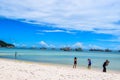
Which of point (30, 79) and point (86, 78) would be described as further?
point (86, 78)

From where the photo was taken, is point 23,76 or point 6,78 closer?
point 6,78

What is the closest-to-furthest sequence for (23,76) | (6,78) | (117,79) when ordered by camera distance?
(6,78), (23,76), (117,79)

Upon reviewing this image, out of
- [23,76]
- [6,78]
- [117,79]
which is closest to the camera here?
[6,78]

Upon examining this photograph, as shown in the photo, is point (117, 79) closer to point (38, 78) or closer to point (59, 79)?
point (59, 79)

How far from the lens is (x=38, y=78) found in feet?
53.7

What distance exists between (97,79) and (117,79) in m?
1.68

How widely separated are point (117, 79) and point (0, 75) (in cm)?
866

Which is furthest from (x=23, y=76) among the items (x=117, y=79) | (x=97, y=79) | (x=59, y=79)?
(x=117, y=79)

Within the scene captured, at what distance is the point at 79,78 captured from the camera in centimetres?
1734

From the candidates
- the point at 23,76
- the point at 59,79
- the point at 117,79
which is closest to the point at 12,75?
the point at 23,76

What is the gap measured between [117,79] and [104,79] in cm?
113

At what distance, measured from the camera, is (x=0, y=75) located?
16328 mm

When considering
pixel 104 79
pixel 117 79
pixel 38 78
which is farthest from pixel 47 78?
pixel 117 79

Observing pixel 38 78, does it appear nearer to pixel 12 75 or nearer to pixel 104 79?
pixel 12 75
